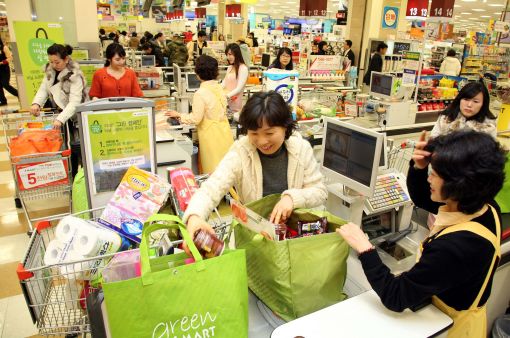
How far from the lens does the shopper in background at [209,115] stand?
4.46 metres

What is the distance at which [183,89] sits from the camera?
20.6 feet

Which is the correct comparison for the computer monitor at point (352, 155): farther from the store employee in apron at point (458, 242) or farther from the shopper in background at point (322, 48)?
the shopper in background at point (322, 48)

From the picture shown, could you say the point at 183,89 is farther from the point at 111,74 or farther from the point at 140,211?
the point at 140,211

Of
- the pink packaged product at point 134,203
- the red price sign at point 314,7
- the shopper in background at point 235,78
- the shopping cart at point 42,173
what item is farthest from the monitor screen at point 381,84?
the red price sign at point 314,7

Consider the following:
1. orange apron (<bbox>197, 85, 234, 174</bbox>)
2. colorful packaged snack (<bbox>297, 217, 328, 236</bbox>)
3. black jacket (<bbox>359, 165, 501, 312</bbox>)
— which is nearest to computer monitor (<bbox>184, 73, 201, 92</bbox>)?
A: orange apron (<bbox>197, 85, 234, 174</bbox>)

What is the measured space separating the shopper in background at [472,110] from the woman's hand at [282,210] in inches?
100

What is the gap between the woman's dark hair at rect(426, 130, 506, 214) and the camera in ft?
4.21

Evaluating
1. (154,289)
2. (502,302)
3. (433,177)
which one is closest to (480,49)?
(502,302)

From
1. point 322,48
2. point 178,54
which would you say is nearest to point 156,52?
point 178,54

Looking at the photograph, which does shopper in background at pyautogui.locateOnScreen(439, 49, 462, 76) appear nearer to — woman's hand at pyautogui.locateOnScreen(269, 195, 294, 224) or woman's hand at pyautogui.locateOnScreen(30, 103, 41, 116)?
woman's hand at pyautogui.locateOnScreen(30, 103, 41, 116)

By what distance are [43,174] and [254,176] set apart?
2375 mm

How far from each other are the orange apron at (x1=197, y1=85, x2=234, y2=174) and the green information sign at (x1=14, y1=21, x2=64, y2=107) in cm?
370

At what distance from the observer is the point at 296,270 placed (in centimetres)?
139

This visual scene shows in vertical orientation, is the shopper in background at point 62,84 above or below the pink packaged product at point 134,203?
above
